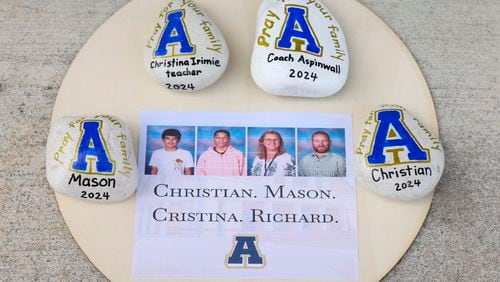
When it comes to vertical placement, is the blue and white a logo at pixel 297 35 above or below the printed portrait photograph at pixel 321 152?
above

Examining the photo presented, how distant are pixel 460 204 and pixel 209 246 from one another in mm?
375

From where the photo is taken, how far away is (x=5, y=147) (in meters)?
0.77

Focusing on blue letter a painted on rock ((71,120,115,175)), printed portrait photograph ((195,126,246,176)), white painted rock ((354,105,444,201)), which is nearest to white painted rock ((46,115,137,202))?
blue letter a painted on rock ((71,120,115,175))

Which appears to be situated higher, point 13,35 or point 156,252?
point 13,35

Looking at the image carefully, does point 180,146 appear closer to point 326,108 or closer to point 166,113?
point 166,113

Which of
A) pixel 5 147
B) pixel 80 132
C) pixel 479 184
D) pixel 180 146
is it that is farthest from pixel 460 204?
pixel 5 147

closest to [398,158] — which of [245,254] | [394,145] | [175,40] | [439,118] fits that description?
[394,145]

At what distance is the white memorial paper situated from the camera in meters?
0.72

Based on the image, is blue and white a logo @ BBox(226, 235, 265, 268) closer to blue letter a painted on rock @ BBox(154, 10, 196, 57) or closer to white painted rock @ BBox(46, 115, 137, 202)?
white painted rock @ BBox(46, 115, 137, 202)

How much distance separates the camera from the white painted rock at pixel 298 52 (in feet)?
2.42

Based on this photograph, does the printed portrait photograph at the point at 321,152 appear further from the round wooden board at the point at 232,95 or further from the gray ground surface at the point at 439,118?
the gray ground surface at the point at 439,118

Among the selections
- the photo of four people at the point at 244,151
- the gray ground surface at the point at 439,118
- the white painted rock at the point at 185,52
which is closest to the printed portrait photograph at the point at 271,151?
the photo of four people at the point at 244,151

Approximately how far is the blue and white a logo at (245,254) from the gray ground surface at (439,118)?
185 mm

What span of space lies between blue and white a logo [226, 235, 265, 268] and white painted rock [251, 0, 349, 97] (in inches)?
8.6
